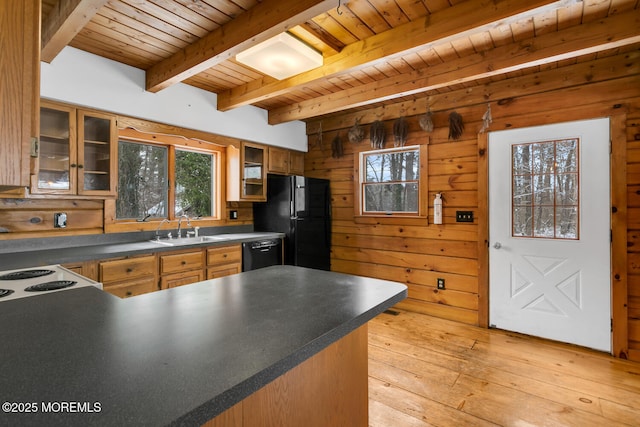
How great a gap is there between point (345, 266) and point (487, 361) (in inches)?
80.9

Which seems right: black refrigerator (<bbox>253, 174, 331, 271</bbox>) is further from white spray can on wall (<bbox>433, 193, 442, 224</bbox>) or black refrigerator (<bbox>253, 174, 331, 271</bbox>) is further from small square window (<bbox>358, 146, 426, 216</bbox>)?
white spray can on wall (<bbox>433, 193, 442, 224</bbox>)

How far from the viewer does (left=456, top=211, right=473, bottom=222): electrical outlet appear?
3344 millimetres

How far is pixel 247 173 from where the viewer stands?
13.0 feet

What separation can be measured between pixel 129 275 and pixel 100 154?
113cm

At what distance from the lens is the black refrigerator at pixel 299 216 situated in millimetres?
3885

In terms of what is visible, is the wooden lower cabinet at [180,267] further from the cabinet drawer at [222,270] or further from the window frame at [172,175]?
the window frame at [172,175]

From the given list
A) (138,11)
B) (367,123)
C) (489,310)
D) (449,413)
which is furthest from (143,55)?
(489,310)

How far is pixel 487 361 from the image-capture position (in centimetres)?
258

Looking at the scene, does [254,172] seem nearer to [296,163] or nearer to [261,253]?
[296,163]

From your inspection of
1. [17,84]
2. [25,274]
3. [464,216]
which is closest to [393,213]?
[464,216]

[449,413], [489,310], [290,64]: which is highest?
[290,64]

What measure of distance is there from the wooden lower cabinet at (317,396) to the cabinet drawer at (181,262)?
2.15 m

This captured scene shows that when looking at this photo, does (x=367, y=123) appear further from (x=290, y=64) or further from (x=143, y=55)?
(x=143, y=55)

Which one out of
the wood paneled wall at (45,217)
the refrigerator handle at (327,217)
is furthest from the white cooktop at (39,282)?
the refrigerator handle at (327,217)
